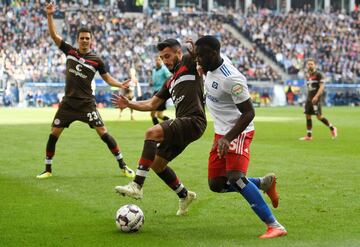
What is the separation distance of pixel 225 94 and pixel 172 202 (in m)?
2.67

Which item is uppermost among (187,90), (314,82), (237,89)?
(237,89)

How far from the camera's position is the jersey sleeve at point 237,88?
7562 millimetres

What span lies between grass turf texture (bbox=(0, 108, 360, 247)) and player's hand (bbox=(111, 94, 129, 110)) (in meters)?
1.29

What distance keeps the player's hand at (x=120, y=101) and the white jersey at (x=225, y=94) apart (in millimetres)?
1209

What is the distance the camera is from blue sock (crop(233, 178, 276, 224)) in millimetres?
7684

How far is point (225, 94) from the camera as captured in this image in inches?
307

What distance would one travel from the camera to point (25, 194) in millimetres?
10773

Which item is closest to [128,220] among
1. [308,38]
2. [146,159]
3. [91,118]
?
[146,159]

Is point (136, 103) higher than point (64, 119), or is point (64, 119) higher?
point (136, 103)

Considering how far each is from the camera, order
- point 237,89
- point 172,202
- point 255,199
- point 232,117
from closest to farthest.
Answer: point 237,89 < point 255,199 < point 232,117 < point 172,202

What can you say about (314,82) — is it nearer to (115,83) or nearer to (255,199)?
(115,83)

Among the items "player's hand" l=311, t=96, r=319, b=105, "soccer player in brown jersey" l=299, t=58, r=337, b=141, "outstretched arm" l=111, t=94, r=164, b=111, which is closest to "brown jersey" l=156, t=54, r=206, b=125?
"outstretched arm" l=111, t=94, r=164, b=111

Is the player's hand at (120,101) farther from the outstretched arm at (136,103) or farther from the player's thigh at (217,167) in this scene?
the player's thigh at (217,167)

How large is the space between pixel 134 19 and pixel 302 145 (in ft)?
140
